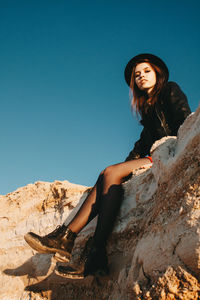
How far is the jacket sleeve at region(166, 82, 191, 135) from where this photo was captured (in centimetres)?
293

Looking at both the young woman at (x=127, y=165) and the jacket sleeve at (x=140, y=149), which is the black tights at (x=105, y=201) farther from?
the jacket sleeve at (x=140, y=149)

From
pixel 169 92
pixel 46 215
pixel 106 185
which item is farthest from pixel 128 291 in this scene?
pixel 46 215

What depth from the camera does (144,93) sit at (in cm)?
367

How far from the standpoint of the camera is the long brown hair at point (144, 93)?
3379 mm

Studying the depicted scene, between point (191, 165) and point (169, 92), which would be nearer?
point (191, 165)

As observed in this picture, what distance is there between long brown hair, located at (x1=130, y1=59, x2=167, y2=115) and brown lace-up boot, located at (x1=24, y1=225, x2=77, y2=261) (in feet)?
6.29

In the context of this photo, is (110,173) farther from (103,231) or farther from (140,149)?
(140,149)

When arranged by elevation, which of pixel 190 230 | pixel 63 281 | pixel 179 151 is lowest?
pixel 63 281

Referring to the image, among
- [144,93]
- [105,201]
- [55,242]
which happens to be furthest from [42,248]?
[144,93]

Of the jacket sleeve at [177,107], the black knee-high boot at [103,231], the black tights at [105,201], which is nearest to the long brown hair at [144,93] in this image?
the jacket sleeve at [177,107]

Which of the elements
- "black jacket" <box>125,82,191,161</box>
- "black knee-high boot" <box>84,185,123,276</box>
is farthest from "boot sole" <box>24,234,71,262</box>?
"black jacket" <box>125,82,191,161</box>

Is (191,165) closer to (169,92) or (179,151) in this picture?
(179,151)

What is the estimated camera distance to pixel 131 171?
9.90ft

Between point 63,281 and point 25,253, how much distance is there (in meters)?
1.51
